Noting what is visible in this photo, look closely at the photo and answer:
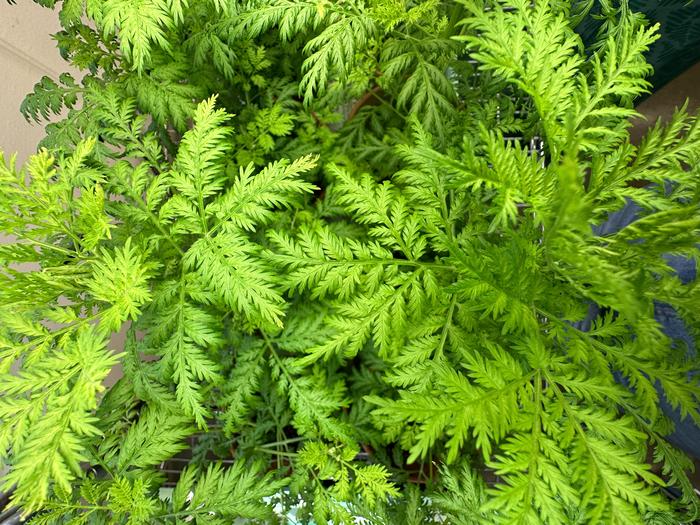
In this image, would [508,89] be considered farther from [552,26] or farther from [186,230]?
[186,230]

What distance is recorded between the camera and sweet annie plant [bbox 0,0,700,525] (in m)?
0.78

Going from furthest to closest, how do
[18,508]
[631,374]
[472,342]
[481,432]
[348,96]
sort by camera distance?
[348,96] < [18,508] < [472,342] < [631,374] < [481,432]

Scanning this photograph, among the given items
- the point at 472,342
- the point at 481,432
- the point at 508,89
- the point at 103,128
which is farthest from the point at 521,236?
the point at 103,128

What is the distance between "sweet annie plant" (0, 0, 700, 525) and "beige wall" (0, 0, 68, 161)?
0.33 metres

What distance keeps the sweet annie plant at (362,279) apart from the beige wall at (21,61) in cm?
33

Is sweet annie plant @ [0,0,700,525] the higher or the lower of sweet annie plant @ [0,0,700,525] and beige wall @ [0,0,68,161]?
the lower

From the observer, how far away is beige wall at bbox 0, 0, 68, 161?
148 cm

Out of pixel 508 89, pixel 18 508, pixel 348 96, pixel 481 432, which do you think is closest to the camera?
pixel 481 432

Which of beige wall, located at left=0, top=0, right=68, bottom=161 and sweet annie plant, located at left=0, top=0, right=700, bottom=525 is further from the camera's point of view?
beige wall, located at left=0, top=0, right=68, bottom=161

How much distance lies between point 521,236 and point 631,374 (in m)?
0.33

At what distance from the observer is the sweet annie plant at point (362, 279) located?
2.56 ft

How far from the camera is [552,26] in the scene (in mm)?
850

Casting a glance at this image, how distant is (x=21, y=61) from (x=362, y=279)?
1.43 m

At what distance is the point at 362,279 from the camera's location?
3.51ft
